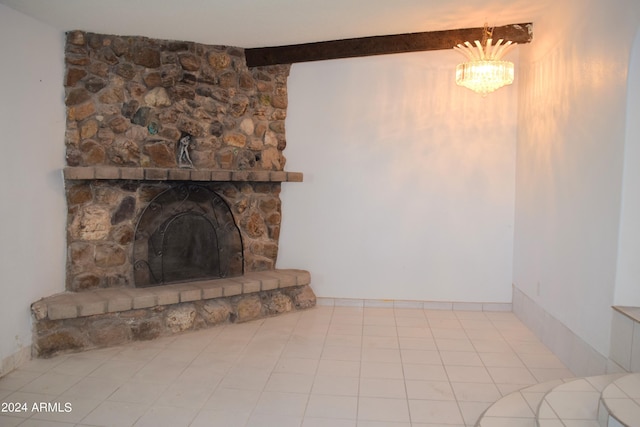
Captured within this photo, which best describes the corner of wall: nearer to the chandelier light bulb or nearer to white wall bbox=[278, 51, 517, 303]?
white wall bbox=[278, 51, 517, 303]

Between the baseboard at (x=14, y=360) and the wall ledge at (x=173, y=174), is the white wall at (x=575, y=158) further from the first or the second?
the baseboard at (x=14, y=360)

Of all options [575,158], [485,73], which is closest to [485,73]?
[485,73]

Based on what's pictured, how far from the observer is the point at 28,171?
331cm

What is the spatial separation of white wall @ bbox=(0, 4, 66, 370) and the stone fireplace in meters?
0.09

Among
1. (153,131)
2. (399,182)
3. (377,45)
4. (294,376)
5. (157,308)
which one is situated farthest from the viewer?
(399,182)

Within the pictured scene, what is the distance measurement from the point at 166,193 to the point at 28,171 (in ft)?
3.42

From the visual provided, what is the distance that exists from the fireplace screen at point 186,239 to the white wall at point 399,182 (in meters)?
0.59

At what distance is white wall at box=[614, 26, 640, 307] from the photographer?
99.9 inches

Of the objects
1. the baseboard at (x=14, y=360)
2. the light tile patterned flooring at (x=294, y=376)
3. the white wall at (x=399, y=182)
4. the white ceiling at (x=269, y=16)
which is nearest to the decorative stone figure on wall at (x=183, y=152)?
the white ceiling at (x=269, y=16)

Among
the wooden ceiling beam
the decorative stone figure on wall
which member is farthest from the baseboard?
the wooden ceiling beam

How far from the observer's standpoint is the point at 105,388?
2.90 meters

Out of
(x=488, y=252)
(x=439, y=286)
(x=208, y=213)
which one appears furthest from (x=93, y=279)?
(x=488, y=252)

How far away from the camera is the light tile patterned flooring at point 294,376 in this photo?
2.61 meters

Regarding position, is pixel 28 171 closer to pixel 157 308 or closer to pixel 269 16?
pixel 157 308
